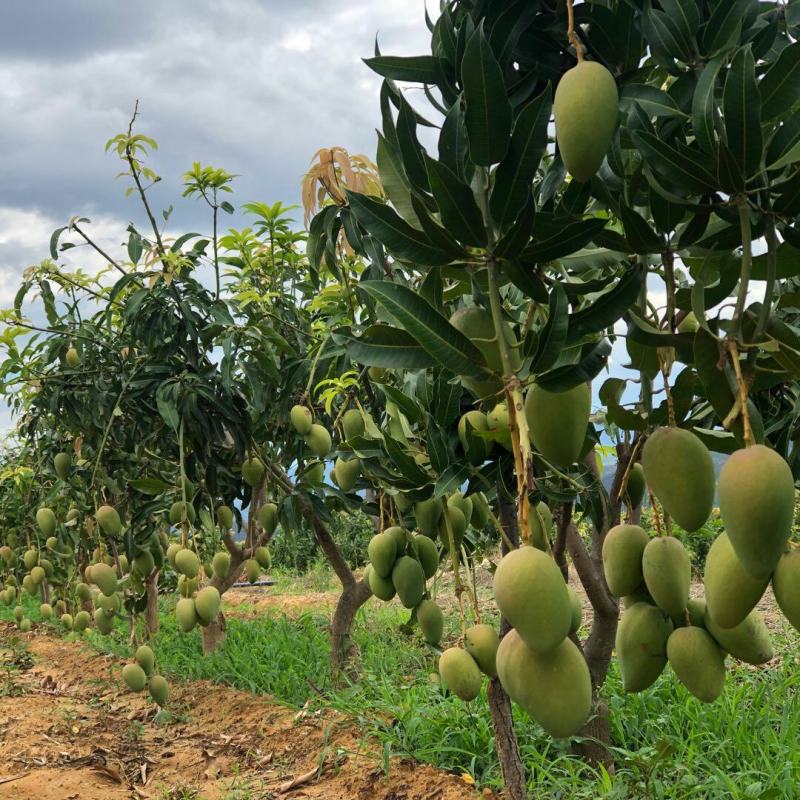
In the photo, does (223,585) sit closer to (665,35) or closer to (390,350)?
(390,350)

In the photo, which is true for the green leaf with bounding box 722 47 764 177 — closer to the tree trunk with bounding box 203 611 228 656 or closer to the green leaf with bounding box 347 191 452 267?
the green leaf with bounding box 347 191 452 267

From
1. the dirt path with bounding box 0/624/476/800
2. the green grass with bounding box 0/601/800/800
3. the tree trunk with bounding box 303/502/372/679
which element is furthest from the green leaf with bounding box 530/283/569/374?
the tree trunk with bounding box 303/502/372/679

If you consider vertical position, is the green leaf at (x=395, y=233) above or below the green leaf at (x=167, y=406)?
below

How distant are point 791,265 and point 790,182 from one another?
0.16 meters

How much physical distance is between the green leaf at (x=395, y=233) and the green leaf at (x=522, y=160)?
7 cm

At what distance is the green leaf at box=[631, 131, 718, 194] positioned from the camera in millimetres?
632

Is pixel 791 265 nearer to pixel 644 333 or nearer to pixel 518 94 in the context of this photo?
pixel 644 333

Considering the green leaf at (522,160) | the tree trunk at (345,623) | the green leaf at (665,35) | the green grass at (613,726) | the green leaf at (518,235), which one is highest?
the green leaf at (665,35)

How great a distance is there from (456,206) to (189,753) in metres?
3.55

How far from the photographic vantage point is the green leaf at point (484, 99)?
2.07 ft

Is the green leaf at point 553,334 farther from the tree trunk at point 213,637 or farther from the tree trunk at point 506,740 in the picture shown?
the tree trunk at point 213,637

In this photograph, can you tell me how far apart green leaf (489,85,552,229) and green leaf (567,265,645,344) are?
0.35 feet

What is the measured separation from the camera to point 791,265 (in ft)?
2.49

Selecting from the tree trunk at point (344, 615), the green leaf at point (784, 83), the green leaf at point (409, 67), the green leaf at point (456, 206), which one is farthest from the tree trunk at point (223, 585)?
Answer: the green leaf at point (784, 83)
